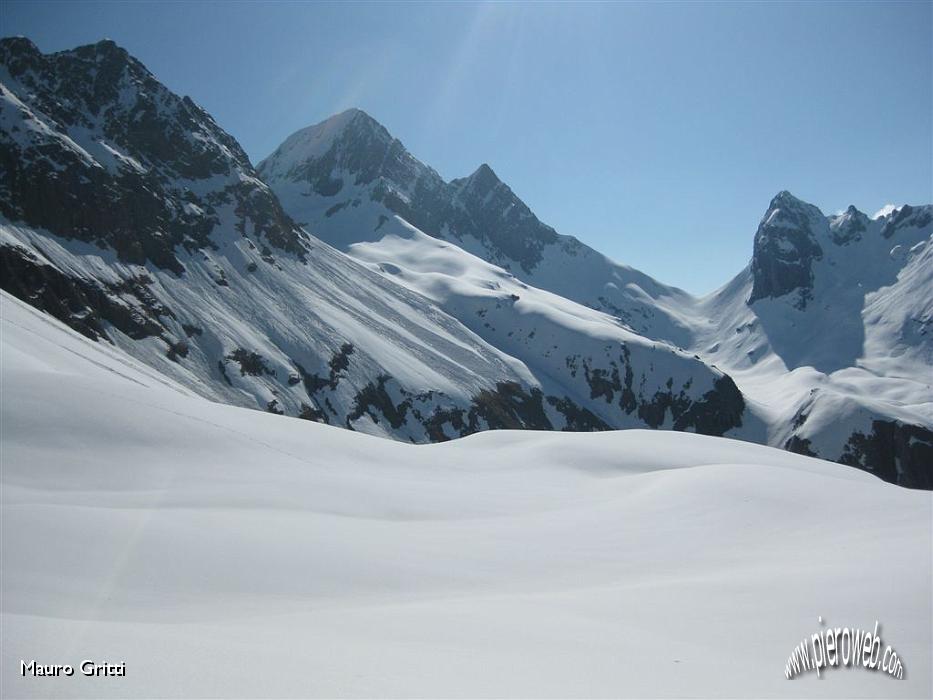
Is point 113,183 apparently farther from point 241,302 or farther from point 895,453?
point 895,453

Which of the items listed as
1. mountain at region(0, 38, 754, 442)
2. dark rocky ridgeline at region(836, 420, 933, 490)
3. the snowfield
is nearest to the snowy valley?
the snowfield

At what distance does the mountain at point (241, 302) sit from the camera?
83938 mm

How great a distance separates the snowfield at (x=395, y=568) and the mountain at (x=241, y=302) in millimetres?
65201

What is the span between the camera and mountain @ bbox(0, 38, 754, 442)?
83938 mm

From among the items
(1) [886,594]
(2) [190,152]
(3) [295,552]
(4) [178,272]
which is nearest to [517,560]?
(3) [295,552]

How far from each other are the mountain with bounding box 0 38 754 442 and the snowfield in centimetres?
6520

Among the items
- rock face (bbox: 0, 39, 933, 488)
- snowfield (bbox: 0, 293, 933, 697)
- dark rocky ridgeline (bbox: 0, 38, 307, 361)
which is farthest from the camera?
rock face (bbox: 0, 39, 933, 488)

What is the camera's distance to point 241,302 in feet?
334

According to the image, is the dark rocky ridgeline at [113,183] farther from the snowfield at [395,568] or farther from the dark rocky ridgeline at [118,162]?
the snowfield at [395,568]

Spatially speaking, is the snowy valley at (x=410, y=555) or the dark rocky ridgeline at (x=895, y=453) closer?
the snowy valley at (x=410, y=555)

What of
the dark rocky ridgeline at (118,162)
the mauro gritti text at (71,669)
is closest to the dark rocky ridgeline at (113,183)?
the dark rocky ridgeline at (118,162)

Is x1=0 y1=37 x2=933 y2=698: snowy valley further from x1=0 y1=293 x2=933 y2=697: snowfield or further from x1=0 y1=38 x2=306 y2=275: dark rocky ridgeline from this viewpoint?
x1=0 y1=38 x2=306 y2=275: dark rocky ridgeline

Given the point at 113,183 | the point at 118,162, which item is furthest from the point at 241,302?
the point at 118,162

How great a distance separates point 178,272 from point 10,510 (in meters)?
98.5
